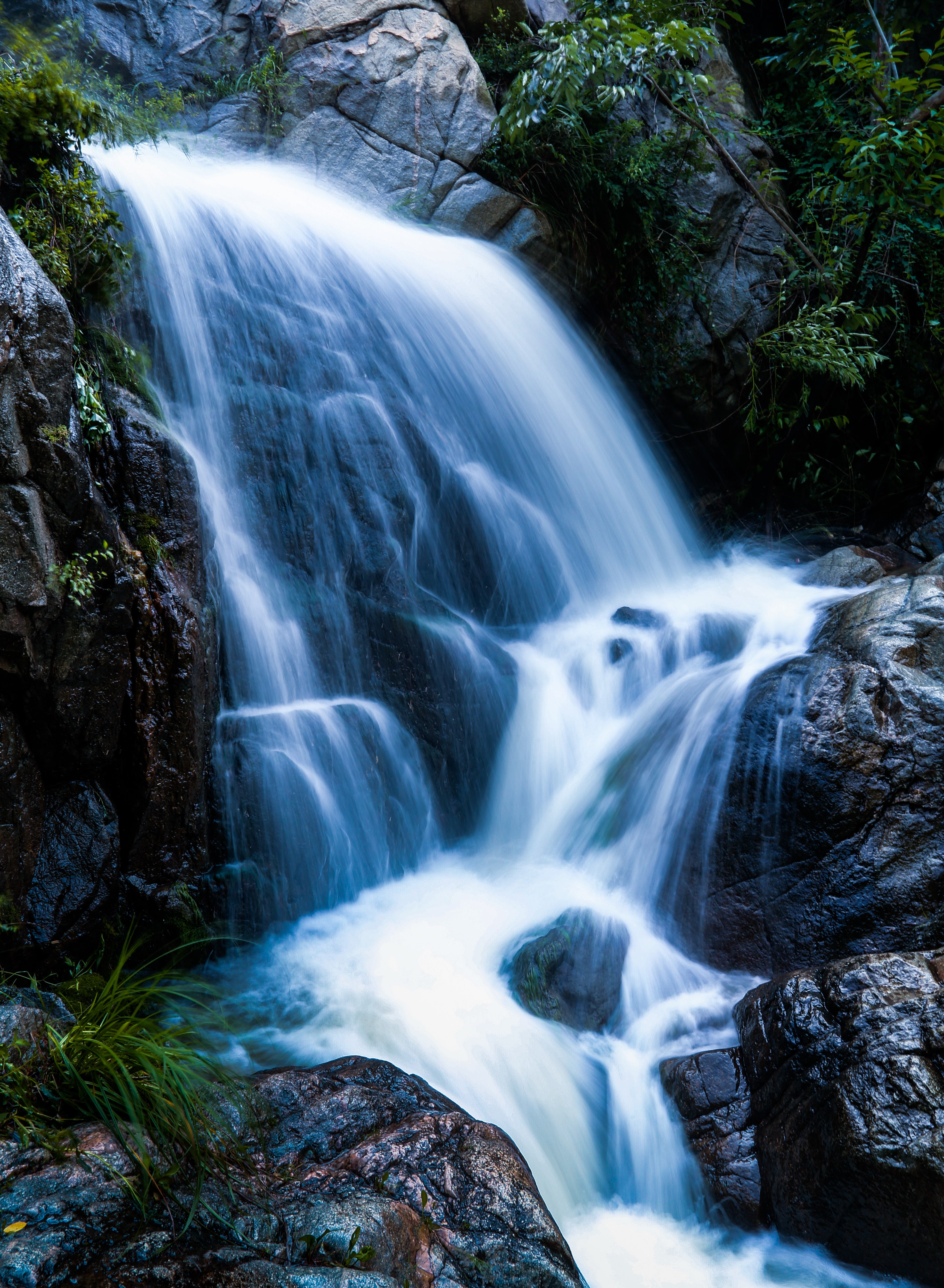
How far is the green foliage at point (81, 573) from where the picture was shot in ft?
10.3

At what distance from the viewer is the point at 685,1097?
3.38 metres

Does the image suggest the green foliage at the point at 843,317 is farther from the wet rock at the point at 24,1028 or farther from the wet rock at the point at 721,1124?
the wet rock at the point at 24,1028

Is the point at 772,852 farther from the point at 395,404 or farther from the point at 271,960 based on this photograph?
the point at 395,404

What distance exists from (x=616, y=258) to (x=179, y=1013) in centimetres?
791

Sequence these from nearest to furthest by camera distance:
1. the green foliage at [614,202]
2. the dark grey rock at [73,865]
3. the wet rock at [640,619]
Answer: the dark grey rock at [73,865] → the wet rock at [640,619] → the green foliage at [614,202]

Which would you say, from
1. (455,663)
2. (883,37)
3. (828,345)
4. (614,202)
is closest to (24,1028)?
(455,663)

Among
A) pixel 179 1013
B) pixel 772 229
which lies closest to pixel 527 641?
pixel 179 1013

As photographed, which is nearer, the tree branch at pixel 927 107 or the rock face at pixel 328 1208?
the rock face at pixel 328 1208

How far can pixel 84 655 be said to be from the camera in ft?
11.0

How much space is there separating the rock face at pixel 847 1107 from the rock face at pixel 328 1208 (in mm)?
1057

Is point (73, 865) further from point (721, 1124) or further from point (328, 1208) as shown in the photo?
point (721, 1124)

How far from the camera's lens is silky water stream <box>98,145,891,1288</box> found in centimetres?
347

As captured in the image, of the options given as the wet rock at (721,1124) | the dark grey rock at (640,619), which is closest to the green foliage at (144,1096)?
the wet rock at (721,1124)

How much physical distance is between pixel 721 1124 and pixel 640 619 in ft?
13.0
